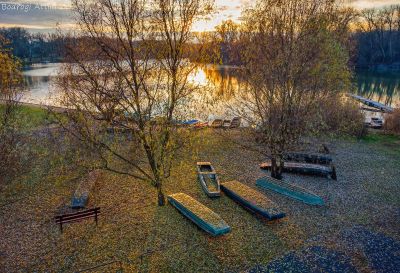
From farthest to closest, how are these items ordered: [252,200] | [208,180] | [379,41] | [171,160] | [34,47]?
[34,47], [379,41], [208,180], [252,200], [171,160]

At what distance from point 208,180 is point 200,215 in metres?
4.81

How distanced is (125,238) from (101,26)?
32.8ft

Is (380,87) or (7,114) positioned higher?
(7,114)

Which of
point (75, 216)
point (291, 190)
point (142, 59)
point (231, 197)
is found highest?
point (142, 59)

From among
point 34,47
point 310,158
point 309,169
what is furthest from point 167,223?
point 34,47

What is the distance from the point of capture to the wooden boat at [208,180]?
1675 centimetres

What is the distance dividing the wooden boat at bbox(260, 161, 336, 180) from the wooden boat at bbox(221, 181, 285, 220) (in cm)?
544

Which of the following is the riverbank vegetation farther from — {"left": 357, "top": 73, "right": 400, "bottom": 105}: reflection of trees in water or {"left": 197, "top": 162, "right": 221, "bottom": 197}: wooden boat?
{"left": 357, "top": 73, "right": 400, "bottom": 105}: reflection of trees in water

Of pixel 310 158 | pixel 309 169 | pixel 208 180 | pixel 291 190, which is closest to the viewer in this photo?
pixel 291 190

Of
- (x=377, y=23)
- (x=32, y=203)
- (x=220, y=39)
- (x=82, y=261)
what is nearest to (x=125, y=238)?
(x=82, y=261)

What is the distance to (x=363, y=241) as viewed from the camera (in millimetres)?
12836

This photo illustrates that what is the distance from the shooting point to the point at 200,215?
13.5 m

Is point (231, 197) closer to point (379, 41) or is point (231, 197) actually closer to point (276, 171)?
point (276, 171)

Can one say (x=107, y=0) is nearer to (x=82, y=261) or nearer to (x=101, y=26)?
(x=101, y=26)
